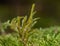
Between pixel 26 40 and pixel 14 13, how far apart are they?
604 cm

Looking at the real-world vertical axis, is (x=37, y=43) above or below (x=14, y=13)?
above

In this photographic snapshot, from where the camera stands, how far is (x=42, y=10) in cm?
745

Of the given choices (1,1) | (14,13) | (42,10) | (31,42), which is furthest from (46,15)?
(31,42)

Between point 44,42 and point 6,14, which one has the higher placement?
point 44,42

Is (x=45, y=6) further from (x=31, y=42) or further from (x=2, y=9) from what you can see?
(x=31, y=42)

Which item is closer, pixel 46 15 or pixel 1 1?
pixel 46 15

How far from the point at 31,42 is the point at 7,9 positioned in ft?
19.8

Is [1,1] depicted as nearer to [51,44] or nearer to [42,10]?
[42,10]

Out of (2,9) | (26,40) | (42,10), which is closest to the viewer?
(26,40)

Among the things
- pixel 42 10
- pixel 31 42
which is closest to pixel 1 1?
pixel 42 10

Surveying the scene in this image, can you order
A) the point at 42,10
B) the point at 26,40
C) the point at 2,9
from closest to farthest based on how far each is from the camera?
the point at 26,40 < the point at 2,9 < the point at 42,10

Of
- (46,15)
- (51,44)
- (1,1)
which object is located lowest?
(46,15)

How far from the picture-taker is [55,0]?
302 inches

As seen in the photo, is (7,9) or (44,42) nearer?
(44,42)
